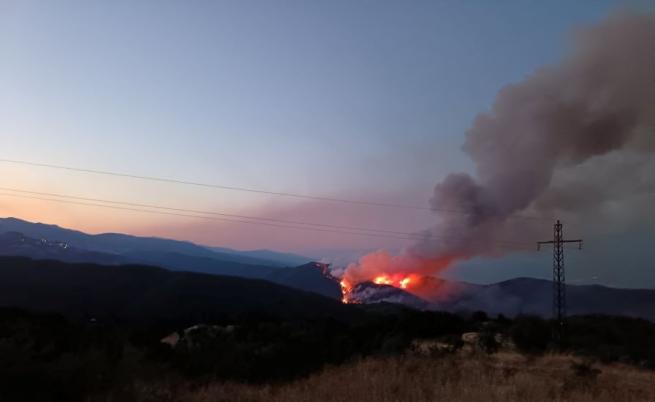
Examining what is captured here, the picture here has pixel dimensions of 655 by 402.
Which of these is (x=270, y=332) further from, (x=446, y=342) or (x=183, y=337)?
(x=446, y=342)

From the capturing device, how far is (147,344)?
30.4 m

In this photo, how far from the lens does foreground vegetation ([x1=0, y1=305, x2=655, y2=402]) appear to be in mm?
13930

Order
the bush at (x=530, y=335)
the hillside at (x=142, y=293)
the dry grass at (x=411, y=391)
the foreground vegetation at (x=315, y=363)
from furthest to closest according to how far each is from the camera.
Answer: the hillside at (x=142, y=293) < the bush at (x=530, y=335) < the foreground vegetation at (x=315, y=363) < the dry grass at (x=411, y=391)

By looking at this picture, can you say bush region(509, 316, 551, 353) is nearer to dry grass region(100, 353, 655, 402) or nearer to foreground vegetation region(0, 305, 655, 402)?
foreground vegetation region(0, 305, 655, 402)

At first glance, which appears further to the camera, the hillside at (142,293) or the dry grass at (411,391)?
the hillside at (142,293)

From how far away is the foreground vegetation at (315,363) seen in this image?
13930mm

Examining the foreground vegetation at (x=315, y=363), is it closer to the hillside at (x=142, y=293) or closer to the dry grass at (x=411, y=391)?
the dry grass at (x=411, y=391)

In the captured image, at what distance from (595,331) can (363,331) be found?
80.5 ft

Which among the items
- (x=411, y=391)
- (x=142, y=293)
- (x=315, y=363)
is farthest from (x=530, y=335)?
(x=142, y=293)

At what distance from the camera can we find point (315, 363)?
28.5 meters

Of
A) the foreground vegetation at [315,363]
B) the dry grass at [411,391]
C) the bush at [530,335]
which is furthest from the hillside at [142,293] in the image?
the dry grass at [411,391]

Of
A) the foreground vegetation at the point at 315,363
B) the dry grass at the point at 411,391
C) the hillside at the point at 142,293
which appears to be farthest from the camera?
the hillside at the point at 142,293

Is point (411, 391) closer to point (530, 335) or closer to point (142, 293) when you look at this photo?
point (530, 335)

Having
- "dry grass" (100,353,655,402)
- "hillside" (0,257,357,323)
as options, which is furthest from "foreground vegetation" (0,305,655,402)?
"hillside" (0,257,357,323)
